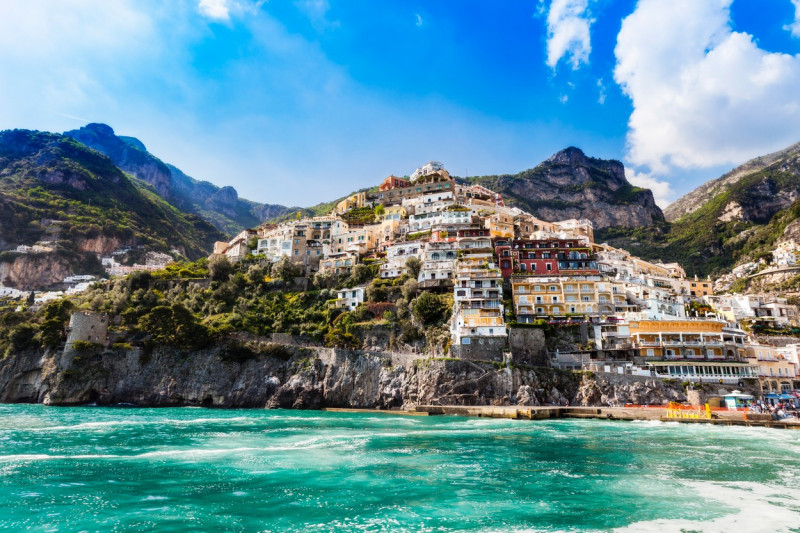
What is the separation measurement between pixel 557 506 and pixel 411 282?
147ft

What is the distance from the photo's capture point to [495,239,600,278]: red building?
63.4 meters

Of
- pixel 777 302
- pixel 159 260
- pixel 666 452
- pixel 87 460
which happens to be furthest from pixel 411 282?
pixel 159 260

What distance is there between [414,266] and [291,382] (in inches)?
857

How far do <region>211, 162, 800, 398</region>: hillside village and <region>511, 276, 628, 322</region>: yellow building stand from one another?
0.12m

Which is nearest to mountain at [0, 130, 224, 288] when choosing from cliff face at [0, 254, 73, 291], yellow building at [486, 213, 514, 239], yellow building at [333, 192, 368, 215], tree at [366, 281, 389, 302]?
cliff face at [0, 254, 73, 291]

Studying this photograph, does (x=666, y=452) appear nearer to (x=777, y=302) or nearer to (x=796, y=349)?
(x=796, y=349)

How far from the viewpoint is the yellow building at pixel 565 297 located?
185 feet

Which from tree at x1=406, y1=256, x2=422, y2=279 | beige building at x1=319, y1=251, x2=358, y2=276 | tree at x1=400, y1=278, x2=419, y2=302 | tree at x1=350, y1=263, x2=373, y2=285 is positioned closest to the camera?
tree at x1=400, y1=278, x2=419, y2=302

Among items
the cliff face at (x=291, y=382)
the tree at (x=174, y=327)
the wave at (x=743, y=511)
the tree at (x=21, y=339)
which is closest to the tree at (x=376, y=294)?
the cliff face at (x=291, y=382)

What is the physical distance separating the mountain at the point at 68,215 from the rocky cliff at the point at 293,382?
5726 cm

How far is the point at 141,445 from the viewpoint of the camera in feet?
82.2

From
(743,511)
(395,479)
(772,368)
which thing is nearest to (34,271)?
(395,479)

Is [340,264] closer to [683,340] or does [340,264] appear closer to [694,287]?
[683,340]

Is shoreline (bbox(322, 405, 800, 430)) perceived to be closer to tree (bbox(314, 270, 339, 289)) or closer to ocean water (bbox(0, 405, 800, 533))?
ocean water (bbox(0, 405, 800, 533))
